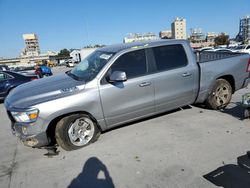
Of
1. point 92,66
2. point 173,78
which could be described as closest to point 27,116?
point 92,66

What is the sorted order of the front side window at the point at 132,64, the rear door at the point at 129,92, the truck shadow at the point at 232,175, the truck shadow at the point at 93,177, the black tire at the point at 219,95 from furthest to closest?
1. the black tire at the point at 219,95
2. the front side window at the point at 132,64
3. the rear door at the point at 129,92
4. the truck shadow at the point at 93,177
5. the truck shadow at the point at 232,175

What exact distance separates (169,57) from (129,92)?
1251 millimetres

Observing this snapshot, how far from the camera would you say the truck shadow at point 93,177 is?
2.77 m


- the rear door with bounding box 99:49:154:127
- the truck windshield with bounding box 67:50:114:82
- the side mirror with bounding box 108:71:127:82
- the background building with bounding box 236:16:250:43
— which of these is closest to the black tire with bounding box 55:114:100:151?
the rear door with bounding box 99:49:154:127

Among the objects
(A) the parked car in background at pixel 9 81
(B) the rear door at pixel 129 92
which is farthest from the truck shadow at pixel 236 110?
(A) the parked car in background at pixel 9 81

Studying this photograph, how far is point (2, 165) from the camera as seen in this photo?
3436mm

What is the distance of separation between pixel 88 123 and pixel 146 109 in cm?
121

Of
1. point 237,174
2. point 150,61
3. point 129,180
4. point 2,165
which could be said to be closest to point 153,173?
point 129,180

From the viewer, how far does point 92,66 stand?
4.17 meters

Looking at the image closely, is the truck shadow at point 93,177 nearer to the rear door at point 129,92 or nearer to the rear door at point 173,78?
the rear door at point 129,92

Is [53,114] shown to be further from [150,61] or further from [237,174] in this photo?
[237,174]

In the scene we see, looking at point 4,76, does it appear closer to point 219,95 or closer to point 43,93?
point 43,93

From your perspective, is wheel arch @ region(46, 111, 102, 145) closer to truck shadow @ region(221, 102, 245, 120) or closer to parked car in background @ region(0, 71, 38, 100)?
truck shadow @ region(221, 102, 245, 120)

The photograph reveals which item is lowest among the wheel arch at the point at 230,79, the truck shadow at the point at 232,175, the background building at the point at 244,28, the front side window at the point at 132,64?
the truck shadow at the point at 232,175
